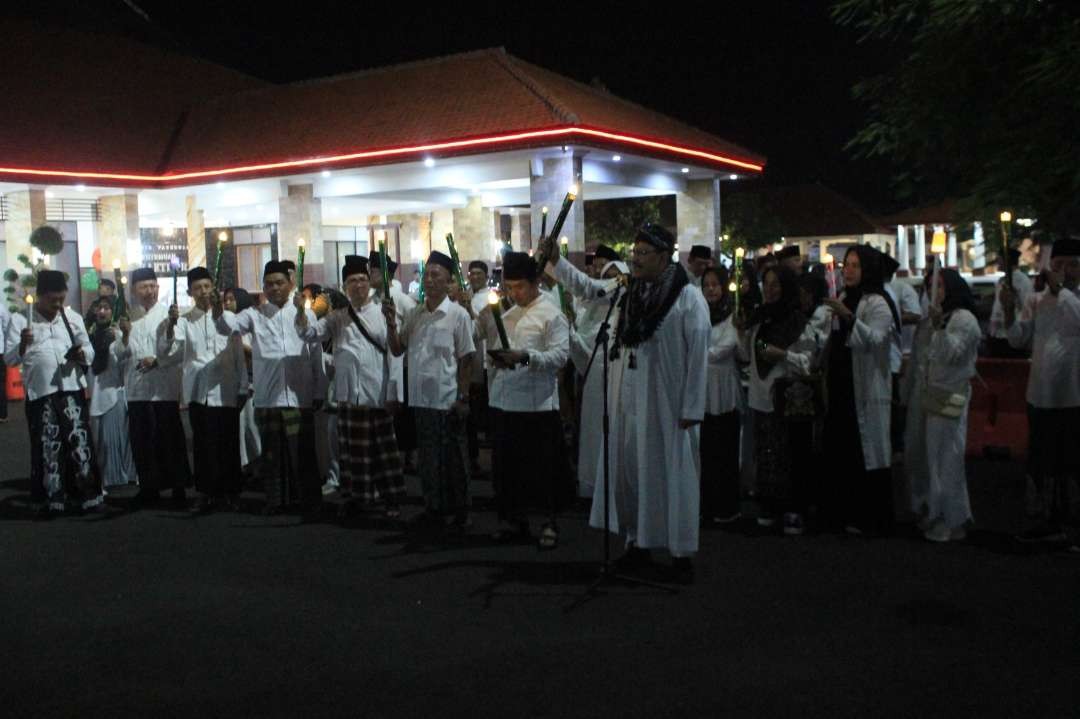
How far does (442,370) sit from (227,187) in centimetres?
1578

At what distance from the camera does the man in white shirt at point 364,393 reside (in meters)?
7.96

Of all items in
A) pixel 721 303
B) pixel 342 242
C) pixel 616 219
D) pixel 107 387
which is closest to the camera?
pixel 721 303

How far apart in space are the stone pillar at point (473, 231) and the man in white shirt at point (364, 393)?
16548 millimetres

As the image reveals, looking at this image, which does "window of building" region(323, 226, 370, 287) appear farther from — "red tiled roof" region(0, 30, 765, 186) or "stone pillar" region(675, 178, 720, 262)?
"stone pillar" region(675, 178, 720, 262)

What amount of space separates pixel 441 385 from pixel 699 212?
52.1ft

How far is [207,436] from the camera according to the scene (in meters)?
8.57

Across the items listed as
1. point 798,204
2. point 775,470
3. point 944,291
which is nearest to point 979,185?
point 944,291

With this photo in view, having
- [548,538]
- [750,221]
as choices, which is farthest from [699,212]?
[750,221]

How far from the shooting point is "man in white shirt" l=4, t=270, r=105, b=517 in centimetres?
830

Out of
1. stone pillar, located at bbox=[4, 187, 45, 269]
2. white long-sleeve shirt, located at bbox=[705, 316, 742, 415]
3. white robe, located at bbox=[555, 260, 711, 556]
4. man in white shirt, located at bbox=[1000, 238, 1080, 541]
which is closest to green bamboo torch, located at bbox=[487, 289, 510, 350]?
white robe, located at bbox=[555, 260, 711, 556]

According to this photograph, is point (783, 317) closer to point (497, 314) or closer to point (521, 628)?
point (497, 314)

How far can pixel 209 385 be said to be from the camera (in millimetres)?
8438

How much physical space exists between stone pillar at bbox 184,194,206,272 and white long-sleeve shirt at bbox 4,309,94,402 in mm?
15488

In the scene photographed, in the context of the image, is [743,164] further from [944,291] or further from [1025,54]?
[944,291]
